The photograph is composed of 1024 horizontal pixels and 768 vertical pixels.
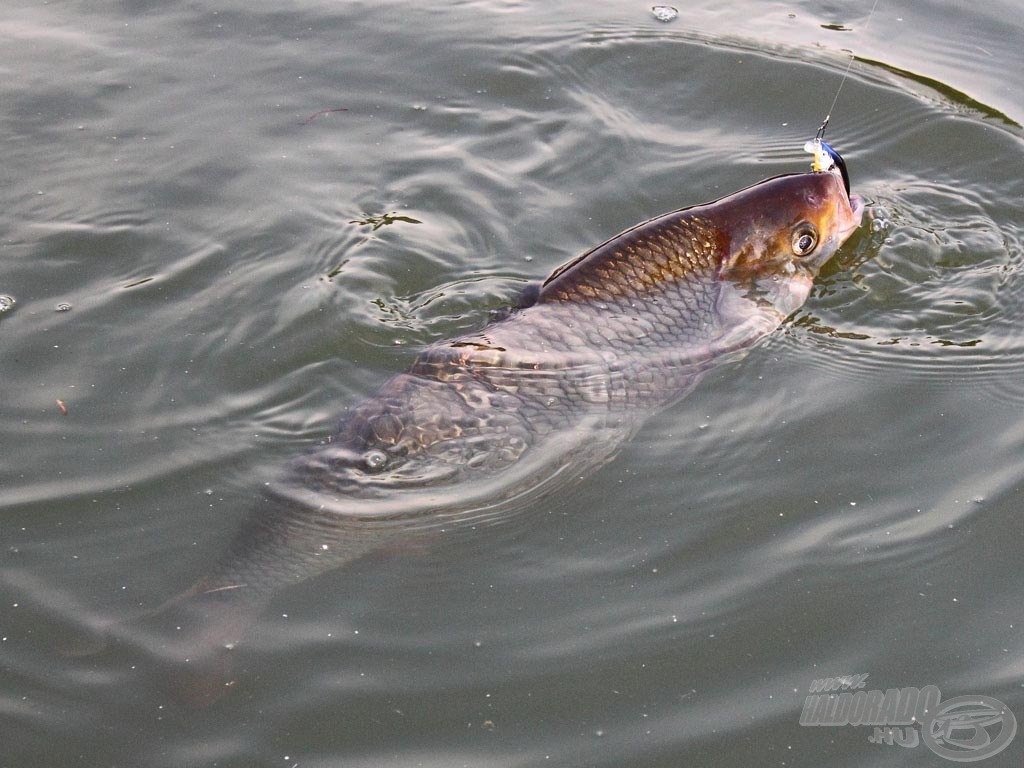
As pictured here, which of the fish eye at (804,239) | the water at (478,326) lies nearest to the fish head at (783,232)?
the fish eye at (804,239)

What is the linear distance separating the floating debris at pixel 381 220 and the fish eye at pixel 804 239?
169 cm

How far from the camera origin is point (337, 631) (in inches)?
130

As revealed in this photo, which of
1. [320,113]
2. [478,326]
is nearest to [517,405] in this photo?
[478,326]

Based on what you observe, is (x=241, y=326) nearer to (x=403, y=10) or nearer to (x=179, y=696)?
(x=179, y=696)

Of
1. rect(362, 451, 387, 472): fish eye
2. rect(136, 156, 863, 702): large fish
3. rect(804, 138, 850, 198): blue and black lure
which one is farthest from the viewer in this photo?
rect(804, 138, 850, 198): blue and black lure

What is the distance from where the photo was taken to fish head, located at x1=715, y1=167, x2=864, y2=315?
4.11 metres

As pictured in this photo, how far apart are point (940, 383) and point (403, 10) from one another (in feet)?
12.7

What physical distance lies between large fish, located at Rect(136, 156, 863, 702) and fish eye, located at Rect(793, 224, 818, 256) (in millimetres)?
32

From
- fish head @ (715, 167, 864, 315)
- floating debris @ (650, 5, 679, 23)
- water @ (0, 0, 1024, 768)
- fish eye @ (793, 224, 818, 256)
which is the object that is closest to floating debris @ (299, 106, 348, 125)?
water @ (0, 0, 1024, 768)

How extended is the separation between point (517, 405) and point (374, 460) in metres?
0.51

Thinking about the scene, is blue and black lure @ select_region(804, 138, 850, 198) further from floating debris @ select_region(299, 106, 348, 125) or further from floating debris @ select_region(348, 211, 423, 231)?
floating debris @ select_region(299, 106, 348, 125)

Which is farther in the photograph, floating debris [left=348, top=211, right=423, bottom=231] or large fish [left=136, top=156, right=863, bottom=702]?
floating debris [left=348, top=211, right=423, bottom=231]

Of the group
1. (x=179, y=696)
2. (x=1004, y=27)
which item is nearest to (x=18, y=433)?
(x=179, y=696)

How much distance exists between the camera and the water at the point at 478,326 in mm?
3135
